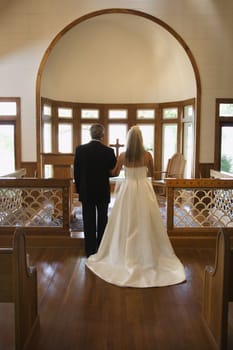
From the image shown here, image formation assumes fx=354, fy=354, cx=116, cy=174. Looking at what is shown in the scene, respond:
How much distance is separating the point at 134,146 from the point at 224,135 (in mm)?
3925

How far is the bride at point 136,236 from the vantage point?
3480 millimetres

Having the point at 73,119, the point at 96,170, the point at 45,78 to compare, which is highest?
the point at 45,78

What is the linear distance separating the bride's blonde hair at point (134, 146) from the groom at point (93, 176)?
354 mm

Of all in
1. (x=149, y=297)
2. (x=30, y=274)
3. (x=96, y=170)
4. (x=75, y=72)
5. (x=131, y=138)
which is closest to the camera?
(x=30, y=274)

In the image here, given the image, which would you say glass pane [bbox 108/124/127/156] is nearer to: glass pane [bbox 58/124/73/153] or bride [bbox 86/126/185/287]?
glass pane [bbox 58/124/73/153]

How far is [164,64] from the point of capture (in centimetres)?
835

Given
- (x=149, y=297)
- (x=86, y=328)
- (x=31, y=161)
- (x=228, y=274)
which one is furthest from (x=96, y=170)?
(x=31, y=161)

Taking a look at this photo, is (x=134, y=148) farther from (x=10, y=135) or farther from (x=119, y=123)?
(x=119, y=123)

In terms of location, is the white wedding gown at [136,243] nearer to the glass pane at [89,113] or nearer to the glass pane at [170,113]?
the glass pane at [170,113]

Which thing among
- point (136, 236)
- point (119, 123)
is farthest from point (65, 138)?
point (136, 236)

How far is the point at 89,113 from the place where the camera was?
9062 millimetres

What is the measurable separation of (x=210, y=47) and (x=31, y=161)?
13.0ft

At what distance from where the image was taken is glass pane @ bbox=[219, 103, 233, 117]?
6766mm

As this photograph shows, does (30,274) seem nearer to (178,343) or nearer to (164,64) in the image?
(178,343)
